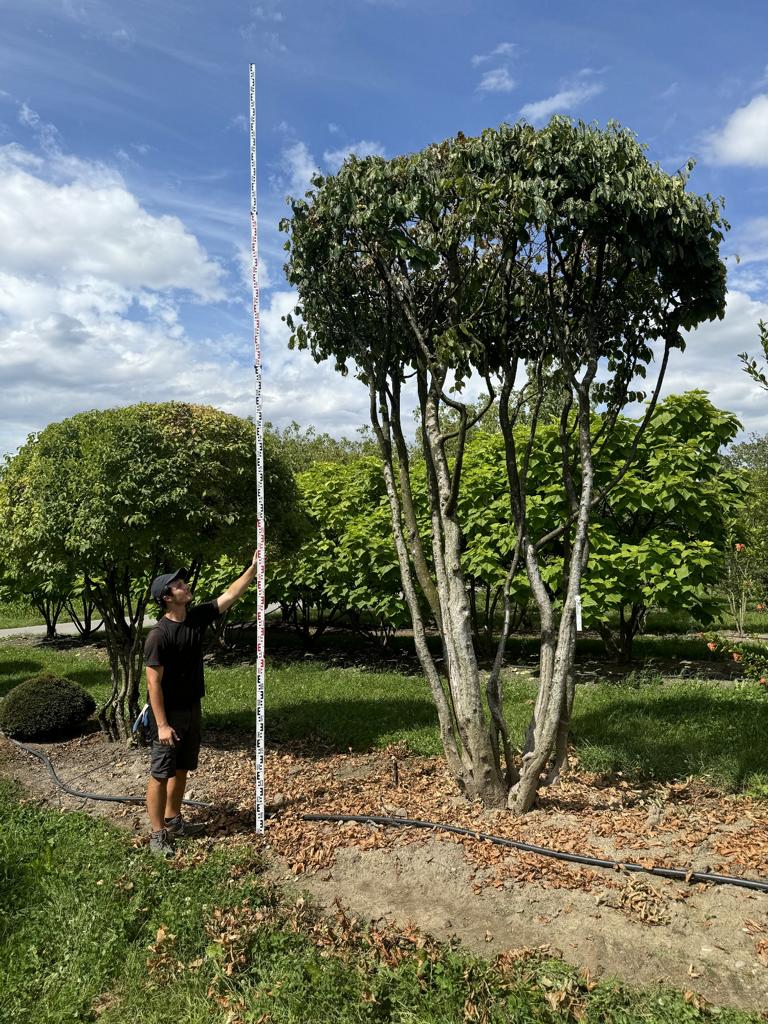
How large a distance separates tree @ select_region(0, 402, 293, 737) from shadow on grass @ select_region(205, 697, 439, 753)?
1.45m

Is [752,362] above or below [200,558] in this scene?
above

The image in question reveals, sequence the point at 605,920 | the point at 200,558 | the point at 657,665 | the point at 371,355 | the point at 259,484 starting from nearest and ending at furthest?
1. the point at 605,920
2. the point at 259,484
3. the point at 371,355
4. the point at 200,558
5. the point at 657,665

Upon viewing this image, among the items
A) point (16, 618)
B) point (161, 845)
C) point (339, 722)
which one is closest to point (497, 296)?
point (161, 845)

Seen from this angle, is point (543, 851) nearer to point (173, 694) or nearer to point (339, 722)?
point (173, 694)

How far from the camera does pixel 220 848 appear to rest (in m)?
4.85

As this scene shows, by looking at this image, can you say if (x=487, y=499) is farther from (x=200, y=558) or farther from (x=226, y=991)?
(x=226, y=991)

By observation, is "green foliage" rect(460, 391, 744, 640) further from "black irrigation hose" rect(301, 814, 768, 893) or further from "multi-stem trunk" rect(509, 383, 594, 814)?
"black irrigation hose" rect(301, 814, 768, 893)

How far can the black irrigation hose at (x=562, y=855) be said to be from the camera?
4.16 metres

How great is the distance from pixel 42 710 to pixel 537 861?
6.11 m

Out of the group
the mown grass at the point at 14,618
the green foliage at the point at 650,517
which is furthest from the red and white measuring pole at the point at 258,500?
the mown grass at the point at 14,618

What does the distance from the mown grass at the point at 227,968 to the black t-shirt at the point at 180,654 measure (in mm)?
1074

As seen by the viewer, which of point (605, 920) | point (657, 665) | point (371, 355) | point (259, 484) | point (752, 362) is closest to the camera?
point (605, 920)

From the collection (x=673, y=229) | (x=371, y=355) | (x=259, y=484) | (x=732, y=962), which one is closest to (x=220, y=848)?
(x=259, y=484)

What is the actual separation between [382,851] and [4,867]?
2410 mm
